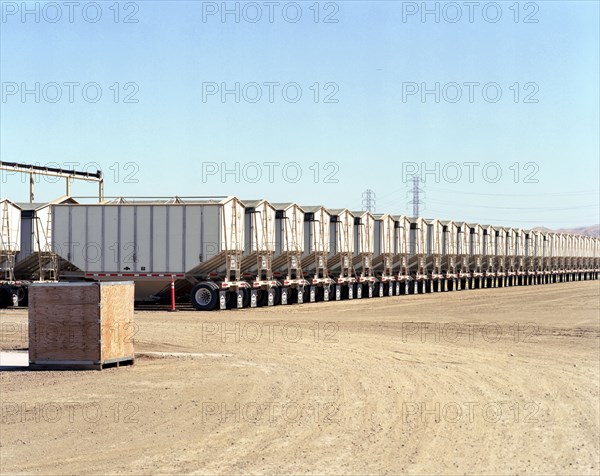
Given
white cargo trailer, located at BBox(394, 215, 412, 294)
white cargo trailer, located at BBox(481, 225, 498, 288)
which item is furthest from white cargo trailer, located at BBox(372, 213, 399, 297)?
white cargo trailer, located at BBox(481, 225, 498, 288)

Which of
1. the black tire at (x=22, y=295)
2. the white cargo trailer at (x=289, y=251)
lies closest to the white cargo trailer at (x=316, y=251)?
the white cargo trailer at (x=289, y=251)

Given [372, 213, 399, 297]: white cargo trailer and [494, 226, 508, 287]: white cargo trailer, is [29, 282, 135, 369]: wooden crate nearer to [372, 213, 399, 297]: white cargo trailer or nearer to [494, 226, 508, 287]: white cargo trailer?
[372, 213, 399, 297]: white cargo trailer

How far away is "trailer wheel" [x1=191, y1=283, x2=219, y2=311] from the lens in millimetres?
30047

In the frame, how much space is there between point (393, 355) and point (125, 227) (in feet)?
50.0

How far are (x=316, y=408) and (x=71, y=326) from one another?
5557 millimetres

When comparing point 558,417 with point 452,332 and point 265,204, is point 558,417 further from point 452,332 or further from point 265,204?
point 265,204

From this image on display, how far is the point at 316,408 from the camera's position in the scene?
38.4 ft

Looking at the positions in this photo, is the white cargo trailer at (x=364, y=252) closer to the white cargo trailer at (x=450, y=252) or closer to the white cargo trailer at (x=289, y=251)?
the white cargo trailer at (x=289, y=251)

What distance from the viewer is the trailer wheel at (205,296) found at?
30.0 meters

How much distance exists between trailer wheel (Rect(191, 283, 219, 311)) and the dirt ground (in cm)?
865

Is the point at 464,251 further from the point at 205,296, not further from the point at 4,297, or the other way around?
the point at 4,297

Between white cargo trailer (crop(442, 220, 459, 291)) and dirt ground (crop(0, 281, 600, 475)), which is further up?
white cargo trailer (crop(442, 220, 459, 291))

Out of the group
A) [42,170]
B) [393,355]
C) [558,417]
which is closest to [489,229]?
[42,170]

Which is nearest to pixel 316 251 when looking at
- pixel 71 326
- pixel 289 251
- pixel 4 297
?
pixel 289 251
